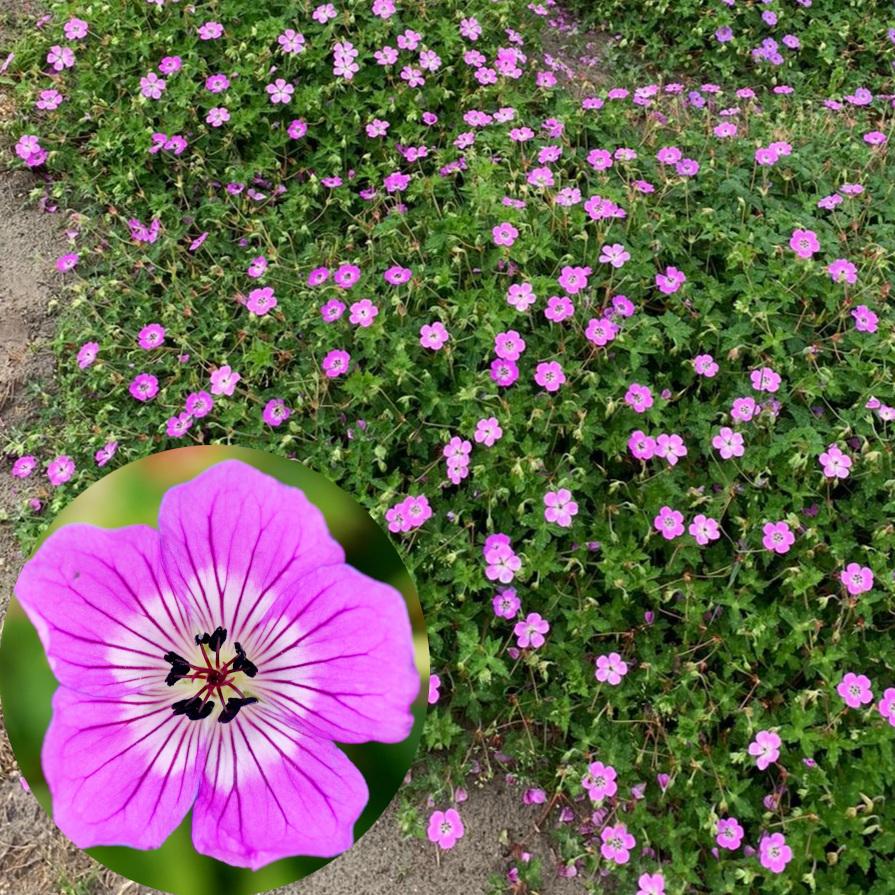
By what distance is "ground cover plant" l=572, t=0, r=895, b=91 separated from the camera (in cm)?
504

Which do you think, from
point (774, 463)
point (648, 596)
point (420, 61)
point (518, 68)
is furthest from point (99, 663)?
point (518, 68)

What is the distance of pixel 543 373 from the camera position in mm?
2939

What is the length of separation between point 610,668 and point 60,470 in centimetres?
218

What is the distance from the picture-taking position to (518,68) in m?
4.33

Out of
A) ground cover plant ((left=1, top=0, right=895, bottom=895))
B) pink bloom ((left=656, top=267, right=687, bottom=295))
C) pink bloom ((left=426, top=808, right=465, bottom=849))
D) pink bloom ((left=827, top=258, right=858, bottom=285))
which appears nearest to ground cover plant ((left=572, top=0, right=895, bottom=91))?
ground cover plant ((left=1, top=0, right=895, bottom=895))

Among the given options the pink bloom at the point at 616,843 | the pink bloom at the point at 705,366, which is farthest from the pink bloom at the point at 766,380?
the pink bloom at the point at 616,843

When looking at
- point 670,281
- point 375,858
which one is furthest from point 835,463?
point 375,858

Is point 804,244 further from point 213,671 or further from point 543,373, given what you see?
point 213,671

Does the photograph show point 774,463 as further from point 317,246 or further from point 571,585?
point 317,246

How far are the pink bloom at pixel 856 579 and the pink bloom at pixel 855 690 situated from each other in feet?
0.90

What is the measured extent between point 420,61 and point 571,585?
280 cm

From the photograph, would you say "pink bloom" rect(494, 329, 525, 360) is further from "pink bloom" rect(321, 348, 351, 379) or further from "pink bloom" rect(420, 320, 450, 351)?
"pink bloom" rect(321, 348, 351, 379)

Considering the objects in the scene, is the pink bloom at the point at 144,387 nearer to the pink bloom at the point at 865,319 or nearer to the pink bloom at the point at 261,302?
the pink bloom at the point at 261,302

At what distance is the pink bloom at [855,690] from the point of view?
2.50 metres
